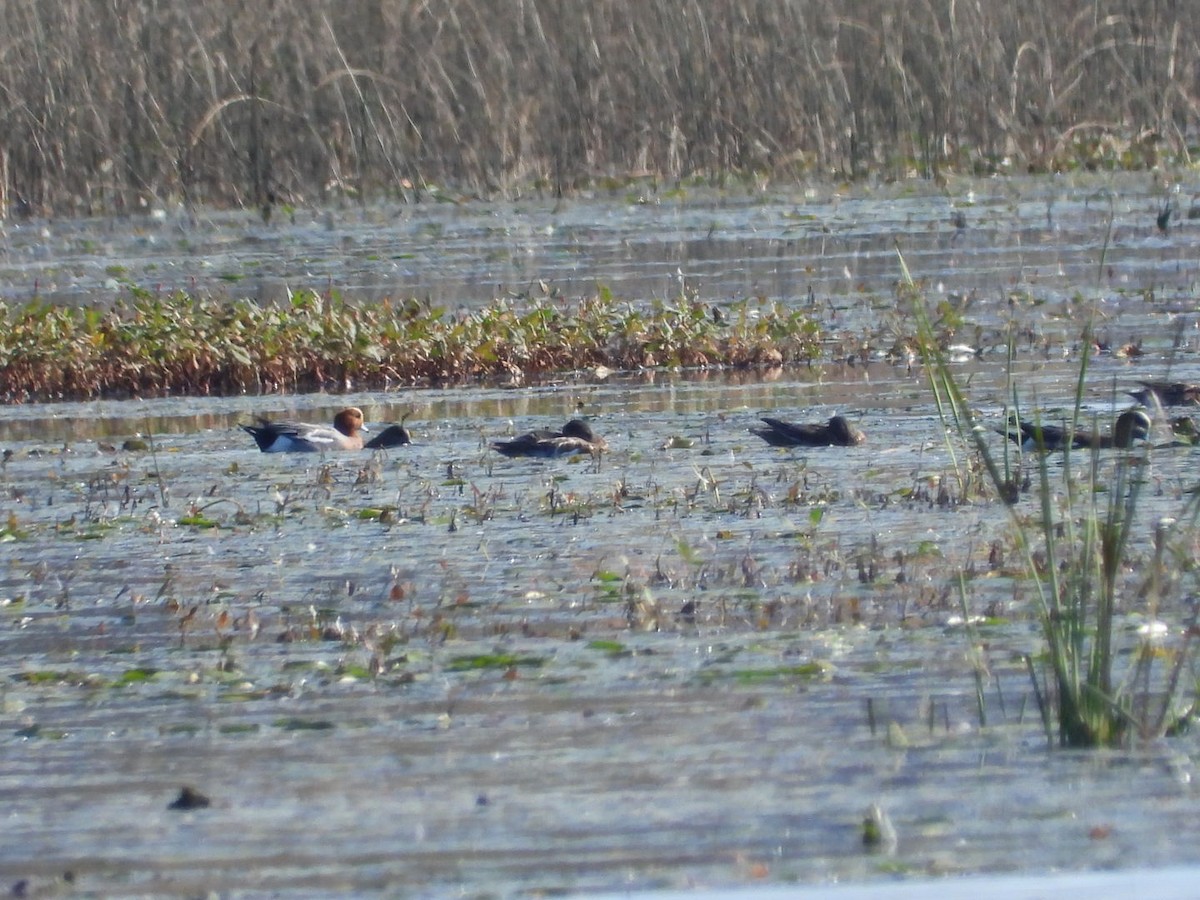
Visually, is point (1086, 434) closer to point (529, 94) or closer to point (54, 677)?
point (54, 677)

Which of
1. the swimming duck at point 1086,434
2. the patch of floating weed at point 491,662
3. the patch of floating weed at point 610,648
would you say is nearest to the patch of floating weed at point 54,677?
the patch of floating weed at point 491,662

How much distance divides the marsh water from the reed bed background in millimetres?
7560

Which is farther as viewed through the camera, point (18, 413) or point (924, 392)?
point (18, 413)

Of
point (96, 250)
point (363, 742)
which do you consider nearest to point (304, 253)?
point (96, 250)

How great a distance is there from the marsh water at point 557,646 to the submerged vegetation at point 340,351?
236mm

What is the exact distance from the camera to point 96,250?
61.4 feet

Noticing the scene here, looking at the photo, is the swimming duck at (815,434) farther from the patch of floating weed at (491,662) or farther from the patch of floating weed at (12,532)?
the patch of floating weed at (491,662)

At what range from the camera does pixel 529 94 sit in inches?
788

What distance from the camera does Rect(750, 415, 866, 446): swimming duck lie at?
9273mm

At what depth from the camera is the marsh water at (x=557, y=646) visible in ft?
14.9

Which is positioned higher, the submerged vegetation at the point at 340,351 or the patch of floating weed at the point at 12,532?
the submerged vegetation at the point at 340,351

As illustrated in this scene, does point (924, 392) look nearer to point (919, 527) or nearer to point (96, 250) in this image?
point (919, 527)

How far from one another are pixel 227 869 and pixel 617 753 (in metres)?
0.98

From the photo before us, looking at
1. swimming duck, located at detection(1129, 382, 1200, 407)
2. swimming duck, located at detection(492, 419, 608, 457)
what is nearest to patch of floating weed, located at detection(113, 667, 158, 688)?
swimming duck, located at detection(492, 419, 608, 457)
